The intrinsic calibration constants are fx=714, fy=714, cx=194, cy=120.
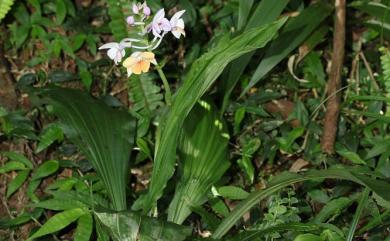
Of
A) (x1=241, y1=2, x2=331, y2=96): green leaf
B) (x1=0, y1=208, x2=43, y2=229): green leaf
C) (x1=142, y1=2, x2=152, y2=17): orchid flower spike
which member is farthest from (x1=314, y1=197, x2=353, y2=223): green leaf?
(x1=0, y1=208, x2=43, y2=229): green leaf

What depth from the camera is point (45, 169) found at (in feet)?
9.26

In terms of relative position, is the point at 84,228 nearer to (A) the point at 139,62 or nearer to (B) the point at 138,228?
(B) the point at 138,228

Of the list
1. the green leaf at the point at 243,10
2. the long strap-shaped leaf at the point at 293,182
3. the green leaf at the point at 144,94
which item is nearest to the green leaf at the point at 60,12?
the green leaf at the point at 144,94

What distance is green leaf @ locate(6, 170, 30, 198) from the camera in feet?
9.12

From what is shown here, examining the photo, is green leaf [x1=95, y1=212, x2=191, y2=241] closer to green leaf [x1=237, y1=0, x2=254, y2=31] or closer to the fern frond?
green leaf [x1=237, y1=0, x2=254, y2=31]

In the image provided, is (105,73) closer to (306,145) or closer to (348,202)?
(306,145)

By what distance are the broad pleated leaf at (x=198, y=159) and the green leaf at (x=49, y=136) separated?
2.05ft

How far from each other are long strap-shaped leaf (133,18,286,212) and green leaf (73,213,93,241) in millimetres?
238

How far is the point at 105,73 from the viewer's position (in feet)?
10.6

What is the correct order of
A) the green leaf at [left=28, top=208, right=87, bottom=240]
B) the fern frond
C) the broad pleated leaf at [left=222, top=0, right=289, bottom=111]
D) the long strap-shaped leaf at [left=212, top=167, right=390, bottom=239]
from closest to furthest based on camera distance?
the long strap-shaped leaf at [left=212, top=167, right=390, bottom=239], the green leaf at [left=28, top=208, right=87, bottom=240], the broad pleated leaf at [left=222, top=0, right=289, bottom=111], the fern frond

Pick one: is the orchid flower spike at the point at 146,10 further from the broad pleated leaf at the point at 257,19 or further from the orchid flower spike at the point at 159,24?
the broad pleated leaf at the point at 257,19

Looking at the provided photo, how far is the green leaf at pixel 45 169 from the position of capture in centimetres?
280

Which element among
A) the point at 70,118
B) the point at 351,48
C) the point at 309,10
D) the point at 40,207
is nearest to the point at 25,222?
the point at 40,207

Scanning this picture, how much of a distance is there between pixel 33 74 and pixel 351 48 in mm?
1429
